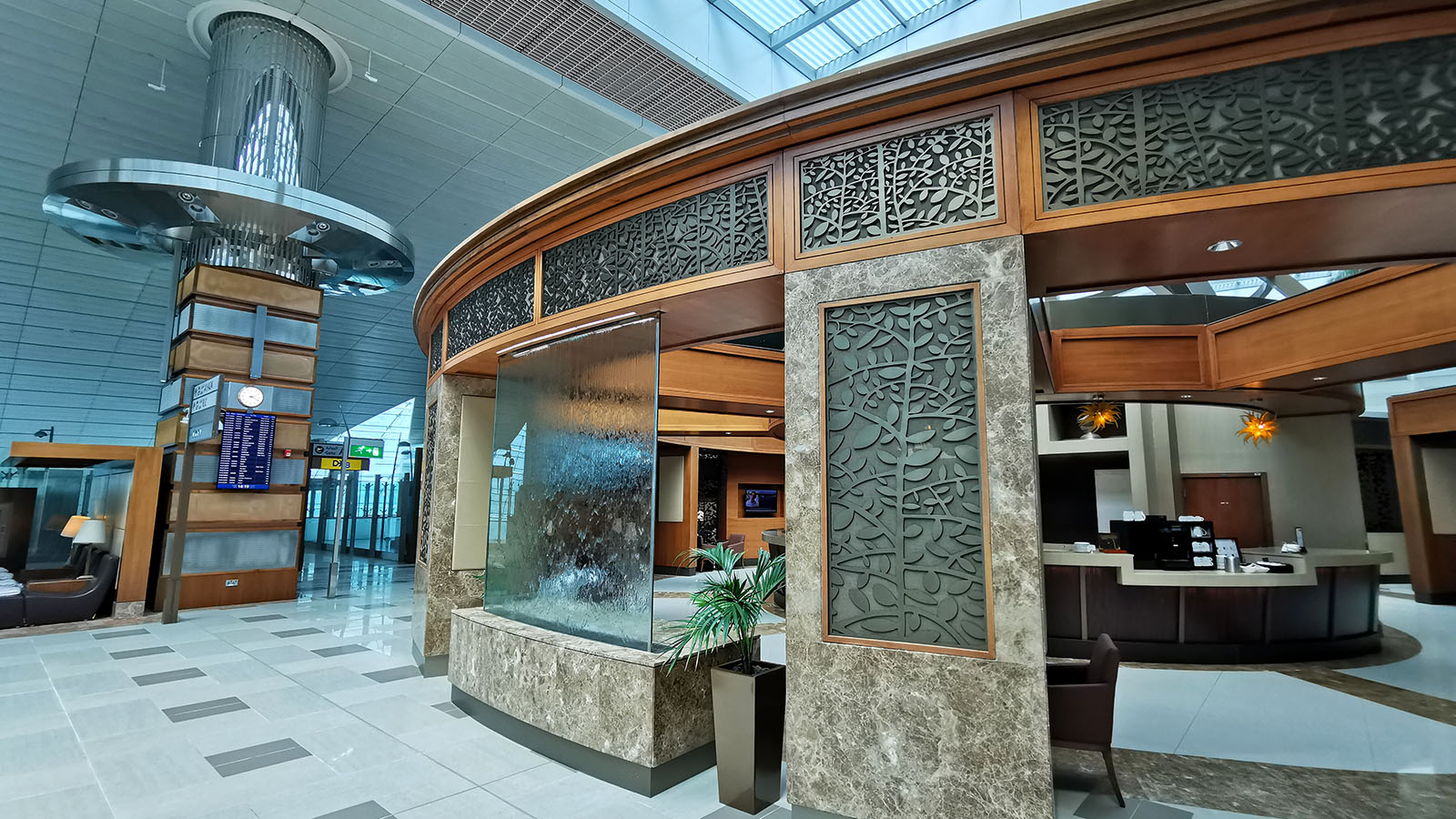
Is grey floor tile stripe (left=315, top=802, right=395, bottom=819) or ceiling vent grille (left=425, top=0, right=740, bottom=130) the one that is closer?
grey floor tile stripe (left=315, top=802, right=395, bottom=819)

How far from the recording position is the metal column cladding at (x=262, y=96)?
6918mm

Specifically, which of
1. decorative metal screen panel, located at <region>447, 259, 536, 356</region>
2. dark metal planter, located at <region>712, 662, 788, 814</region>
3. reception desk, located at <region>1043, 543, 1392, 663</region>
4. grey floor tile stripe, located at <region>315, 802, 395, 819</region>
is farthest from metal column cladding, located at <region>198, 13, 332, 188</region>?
reception desk, located at <region>1043, 543, 1392, 663</region>

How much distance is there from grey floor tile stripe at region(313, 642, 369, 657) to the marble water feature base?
283 centimetres

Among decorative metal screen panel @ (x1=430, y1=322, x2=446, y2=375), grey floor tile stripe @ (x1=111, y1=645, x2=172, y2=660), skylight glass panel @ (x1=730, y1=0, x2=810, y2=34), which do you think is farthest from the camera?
skylight glass panel @ (x1=730, y1=0, x2=810, y2=34)

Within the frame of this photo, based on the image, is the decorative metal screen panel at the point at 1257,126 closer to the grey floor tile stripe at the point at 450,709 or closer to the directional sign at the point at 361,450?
the grey floor tile stripe at the point at 450,709

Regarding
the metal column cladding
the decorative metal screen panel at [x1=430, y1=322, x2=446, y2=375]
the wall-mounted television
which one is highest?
the metal column cladding

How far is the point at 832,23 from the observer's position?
7973 millimetres

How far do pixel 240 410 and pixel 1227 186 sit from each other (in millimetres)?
9838

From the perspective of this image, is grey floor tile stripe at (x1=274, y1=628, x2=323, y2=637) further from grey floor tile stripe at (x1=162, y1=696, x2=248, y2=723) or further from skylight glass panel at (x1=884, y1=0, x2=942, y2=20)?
skylight glass panel at (x1=884, y1=0, x2=942, y2=20)

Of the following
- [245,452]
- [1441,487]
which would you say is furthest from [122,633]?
[1441,487]

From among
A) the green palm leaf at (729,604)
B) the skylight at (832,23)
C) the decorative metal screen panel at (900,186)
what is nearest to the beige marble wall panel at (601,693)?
the green palm leaf at (729,604)

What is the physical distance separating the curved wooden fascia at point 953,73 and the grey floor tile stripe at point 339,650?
15.1 feet

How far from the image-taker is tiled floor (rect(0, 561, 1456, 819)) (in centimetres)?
295

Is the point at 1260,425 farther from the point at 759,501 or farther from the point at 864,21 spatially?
the point at 759,501
